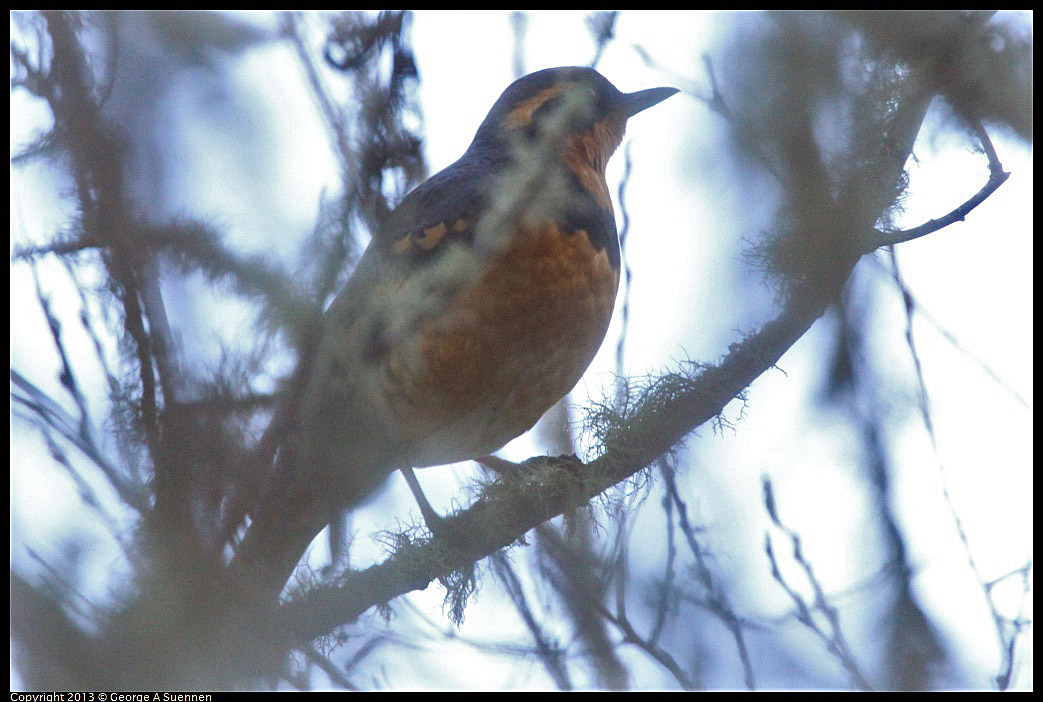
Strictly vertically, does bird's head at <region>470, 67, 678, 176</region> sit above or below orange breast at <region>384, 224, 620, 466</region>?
above

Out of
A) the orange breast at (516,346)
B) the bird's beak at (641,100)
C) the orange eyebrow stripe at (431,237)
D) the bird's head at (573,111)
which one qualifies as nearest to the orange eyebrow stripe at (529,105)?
the bird's head at (573,111)

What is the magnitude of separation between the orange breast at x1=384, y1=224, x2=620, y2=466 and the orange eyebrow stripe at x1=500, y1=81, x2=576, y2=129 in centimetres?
91

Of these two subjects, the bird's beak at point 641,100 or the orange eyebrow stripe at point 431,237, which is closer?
the orange eyebrow stripe at point 431,237

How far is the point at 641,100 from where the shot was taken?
432 cm

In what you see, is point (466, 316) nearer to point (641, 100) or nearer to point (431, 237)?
point (431, 237)

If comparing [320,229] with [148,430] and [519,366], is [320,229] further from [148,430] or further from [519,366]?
[519,366]

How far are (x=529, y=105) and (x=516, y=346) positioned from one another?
4.34 feet

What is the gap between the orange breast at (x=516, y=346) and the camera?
324cm

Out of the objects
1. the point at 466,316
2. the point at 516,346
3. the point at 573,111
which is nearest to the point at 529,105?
the point at 573,111

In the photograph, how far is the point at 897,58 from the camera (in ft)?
4.44

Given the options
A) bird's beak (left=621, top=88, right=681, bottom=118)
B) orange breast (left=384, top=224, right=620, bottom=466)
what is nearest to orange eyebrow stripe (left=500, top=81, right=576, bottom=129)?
bird's beak (left=621, top=88, right=681, bottom=118)

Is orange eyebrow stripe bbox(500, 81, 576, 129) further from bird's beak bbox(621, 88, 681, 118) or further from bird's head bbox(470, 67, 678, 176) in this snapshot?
bird's beak bbox(621, 88, 681, 118)

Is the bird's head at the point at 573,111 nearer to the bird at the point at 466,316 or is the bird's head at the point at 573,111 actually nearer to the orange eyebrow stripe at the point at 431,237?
the bird at the point at 466,316

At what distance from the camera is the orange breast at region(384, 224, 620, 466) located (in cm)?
324
